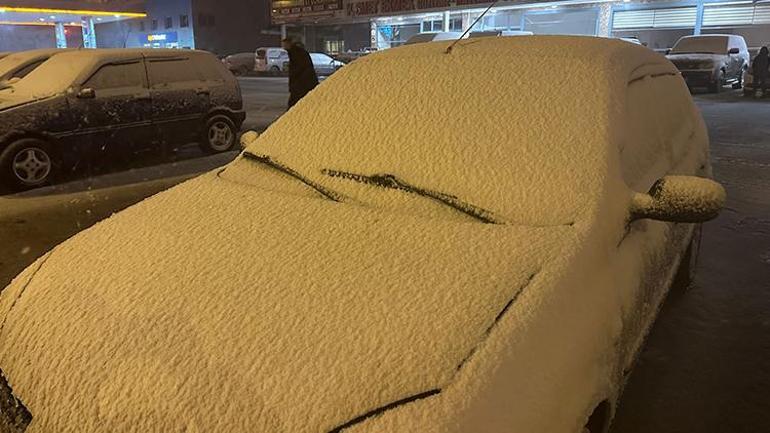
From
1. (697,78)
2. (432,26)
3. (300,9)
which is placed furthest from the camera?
(300,9)

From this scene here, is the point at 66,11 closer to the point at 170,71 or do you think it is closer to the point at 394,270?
the point at 170,71

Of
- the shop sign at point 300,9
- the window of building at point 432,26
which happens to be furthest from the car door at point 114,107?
the shop sign at point 300,9

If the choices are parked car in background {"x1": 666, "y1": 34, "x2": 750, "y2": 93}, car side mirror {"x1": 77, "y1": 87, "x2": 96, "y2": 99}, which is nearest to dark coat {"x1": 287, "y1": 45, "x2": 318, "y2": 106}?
car side mirror {"x1": 77, "y1": 87, "x2": 96, "y2": 99}

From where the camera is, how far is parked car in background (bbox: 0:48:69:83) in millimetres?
9359

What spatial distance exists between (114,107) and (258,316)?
6.76 m

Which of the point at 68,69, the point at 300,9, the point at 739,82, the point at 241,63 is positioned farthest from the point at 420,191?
the point at 300,9

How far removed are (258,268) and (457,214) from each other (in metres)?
0.73

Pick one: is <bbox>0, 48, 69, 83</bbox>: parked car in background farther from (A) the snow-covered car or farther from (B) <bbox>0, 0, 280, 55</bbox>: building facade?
(B) <bbox>0, 0, 280, 55</bbox>: building facade

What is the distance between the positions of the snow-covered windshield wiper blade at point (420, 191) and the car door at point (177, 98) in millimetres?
6193

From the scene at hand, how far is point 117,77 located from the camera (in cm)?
758

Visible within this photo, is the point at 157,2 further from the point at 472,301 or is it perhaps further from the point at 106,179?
the point at 472,301

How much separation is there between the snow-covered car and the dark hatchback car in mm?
5117

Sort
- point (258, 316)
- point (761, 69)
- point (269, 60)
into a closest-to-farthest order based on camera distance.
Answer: point (258, 316) → point (761, 69) → point (269, 60)

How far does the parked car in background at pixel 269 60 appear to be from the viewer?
3039 cm
